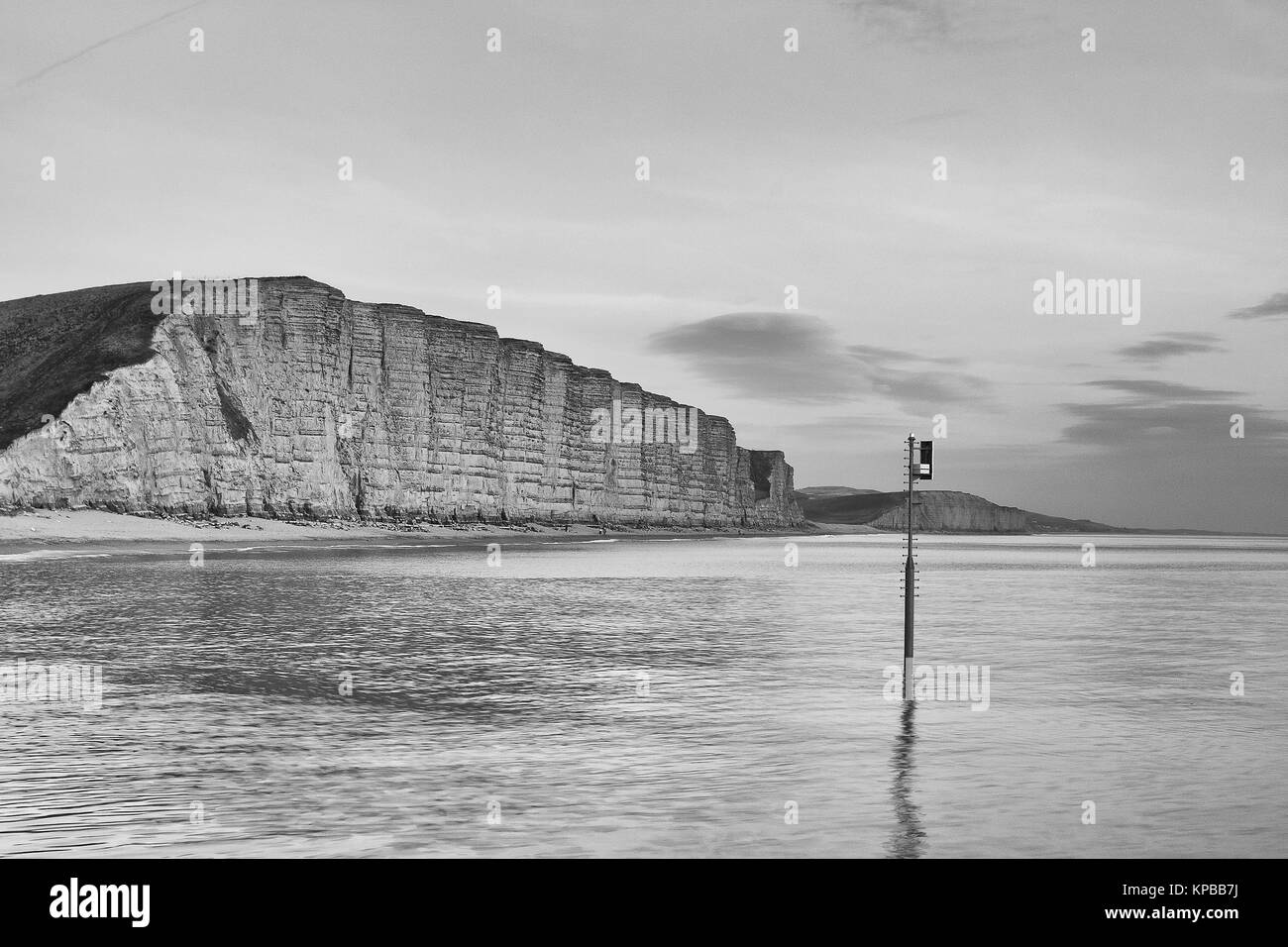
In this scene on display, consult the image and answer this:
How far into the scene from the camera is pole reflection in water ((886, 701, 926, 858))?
32.8 ft

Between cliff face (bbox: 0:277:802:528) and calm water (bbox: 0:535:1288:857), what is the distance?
221 feet

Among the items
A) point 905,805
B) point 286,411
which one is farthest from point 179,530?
point 905,805

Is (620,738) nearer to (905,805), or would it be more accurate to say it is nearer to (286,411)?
(905,805)

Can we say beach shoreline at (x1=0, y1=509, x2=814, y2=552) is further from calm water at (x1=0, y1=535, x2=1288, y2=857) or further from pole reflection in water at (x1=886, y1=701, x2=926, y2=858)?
pole reflection in water at (x1=886, y1=701, x2=926, y2=858)

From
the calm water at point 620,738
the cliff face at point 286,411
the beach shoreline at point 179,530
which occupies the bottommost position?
the calm water at point 620,738

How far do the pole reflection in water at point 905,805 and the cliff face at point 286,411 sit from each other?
3686 inches

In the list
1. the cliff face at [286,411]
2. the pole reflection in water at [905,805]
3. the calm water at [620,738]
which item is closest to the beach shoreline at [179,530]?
the cliff face at [286,411]

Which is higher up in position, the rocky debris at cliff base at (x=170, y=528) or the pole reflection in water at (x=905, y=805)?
the rocky debris at cliff base at (x=170, y=528)

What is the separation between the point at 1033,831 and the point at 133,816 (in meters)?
9.03

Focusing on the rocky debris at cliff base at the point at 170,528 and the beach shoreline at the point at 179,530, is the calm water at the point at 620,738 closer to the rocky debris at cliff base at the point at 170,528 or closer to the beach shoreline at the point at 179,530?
the beach shoreline at the point at 179,530

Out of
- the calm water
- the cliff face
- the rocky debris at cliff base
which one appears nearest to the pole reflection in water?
the calm water

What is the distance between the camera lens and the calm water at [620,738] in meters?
10.5
